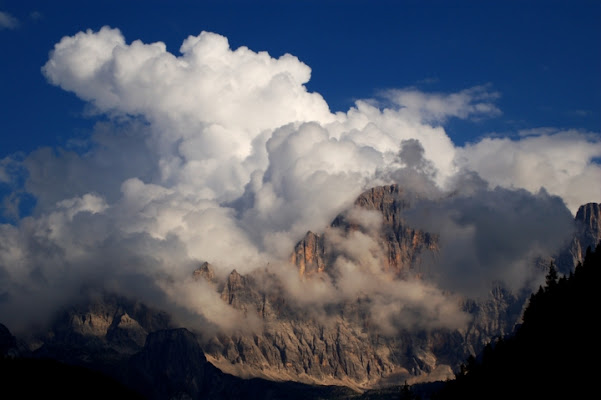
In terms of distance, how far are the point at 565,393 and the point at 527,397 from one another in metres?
14.9

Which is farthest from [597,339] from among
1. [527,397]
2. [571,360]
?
[527,397]

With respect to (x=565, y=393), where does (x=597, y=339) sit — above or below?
above

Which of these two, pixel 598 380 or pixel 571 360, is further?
pixel 571 360

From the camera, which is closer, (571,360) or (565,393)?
(565,393)

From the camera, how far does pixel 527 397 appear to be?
19975 cm

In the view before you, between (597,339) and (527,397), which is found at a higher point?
(597,339)

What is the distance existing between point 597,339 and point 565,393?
64.0 feet

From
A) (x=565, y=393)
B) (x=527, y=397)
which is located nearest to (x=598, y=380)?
(x=565, y=393)

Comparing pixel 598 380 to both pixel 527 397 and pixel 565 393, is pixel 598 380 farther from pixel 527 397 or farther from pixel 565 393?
pixel 527 397

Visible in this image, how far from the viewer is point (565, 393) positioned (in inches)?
7328

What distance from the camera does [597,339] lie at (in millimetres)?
198750

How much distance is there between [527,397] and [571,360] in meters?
13.3

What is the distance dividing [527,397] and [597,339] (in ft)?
69.0

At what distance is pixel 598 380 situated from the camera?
595 ft
